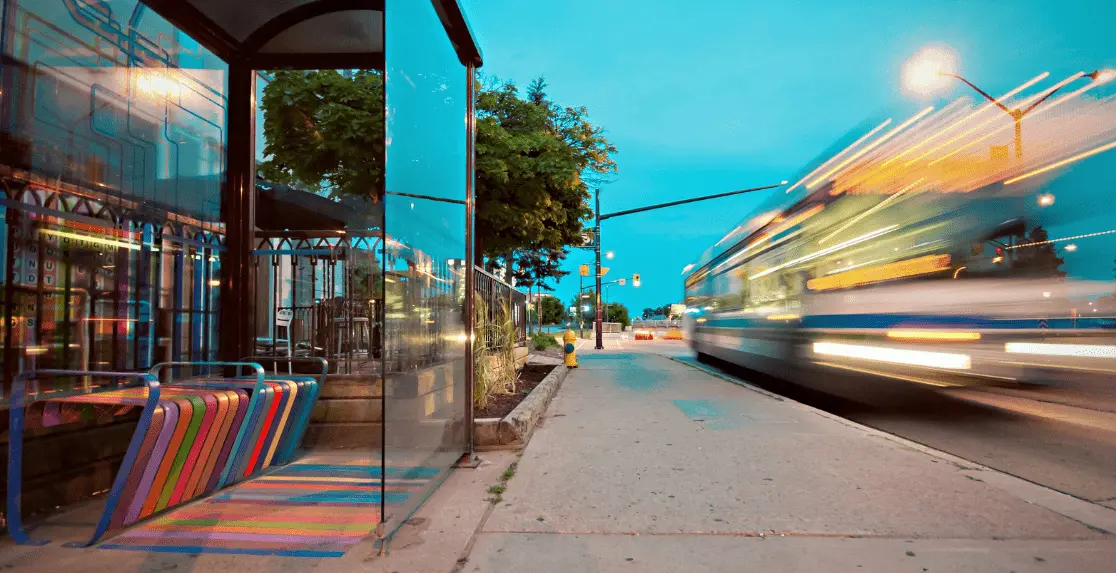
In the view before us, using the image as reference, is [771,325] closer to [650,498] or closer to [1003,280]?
[1003,280]

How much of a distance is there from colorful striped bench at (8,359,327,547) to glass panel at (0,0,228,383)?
0.34 m

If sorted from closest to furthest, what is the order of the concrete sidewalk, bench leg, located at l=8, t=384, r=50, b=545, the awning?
the concrete sidewalk, bench leg, located at l=8, t=384, r=50, b=545, the awning

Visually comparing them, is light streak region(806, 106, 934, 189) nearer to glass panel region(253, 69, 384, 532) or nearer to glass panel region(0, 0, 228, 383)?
glass panel region(253, 69, 384, 532)

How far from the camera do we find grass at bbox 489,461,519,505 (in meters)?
4.39

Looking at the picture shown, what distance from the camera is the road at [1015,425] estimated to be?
5.38 meters

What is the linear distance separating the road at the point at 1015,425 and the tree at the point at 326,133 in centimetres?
745

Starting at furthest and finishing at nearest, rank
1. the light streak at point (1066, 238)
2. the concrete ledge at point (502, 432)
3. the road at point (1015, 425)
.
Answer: the light streak at point (1066, 238) < the concrete ledge at point (502, 432) < the road at point (1015, 425)

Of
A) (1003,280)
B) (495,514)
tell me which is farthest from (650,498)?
(1003,280)

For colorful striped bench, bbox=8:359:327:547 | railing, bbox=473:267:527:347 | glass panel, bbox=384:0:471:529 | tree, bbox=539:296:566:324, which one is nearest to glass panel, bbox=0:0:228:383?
colorful striped bench, bbox=8:359:327:547

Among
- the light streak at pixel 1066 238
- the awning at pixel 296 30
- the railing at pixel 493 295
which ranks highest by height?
the awning at pixel 296 30

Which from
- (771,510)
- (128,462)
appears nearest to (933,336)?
(771,510)

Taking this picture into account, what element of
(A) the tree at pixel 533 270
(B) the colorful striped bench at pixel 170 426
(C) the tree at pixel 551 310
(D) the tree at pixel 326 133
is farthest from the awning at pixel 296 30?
(C) the tree at pixel 551 310

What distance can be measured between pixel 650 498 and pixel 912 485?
6.49 ft

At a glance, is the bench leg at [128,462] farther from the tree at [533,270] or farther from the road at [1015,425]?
the tree at [533,270]
